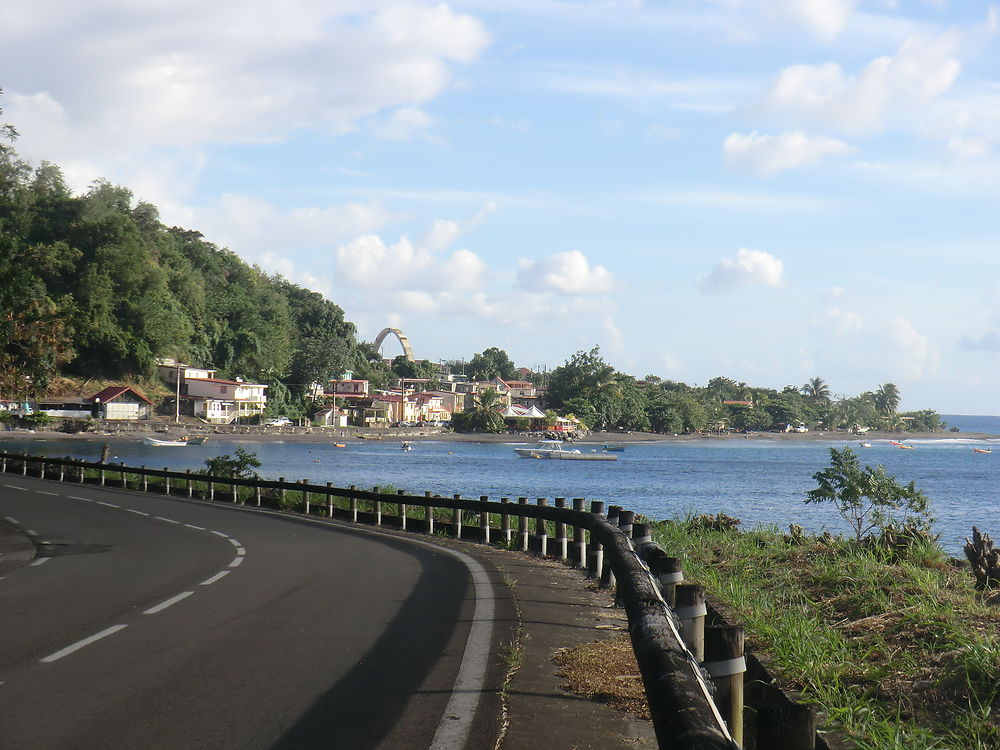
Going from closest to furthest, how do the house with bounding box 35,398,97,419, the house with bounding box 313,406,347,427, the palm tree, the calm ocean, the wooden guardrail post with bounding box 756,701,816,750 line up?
the wooden guardrail post with bounding box 756,701,816,750 → the calm ocean → the house with bounding box 35,398,97,419 → the house with bounding box 313,406,347,427 → the palm tree

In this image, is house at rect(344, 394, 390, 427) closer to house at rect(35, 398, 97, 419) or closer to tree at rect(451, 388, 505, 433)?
tree at rect(451, 388, 505, 433)

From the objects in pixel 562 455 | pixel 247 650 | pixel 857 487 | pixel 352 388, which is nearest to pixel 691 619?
pixel 247 650

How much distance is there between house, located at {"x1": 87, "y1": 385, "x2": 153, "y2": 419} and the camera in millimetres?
129000

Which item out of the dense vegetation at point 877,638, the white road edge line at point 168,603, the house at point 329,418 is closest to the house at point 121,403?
the house at point 329,418

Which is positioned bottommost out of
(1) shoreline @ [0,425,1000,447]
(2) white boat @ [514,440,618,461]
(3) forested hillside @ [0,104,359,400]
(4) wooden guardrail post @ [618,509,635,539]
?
(2) white boat @ [514,440,618,461]

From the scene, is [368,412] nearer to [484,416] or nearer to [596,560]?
[484,416]

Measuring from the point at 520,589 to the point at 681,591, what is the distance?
21.7 ft

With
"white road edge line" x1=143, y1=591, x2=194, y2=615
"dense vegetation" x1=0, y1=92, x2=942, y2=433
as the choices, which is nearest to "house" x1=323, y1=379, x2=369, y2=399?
"dense vegetation" x1=0, y1=92, x2=942, y2=433

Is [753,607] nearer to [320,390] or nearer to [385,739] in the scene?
[385,739]

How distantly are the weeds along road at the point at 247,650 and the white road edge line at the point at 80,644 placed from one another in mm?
24

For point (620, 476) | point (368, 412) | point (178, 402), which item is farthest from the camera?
point (368, 412)

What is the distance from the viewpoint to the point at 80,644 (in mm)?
8602

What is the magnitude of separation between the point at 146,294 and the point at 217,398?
17.7 meters

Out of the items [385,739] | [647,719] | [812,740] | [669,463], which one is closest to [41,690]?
[385,739]
